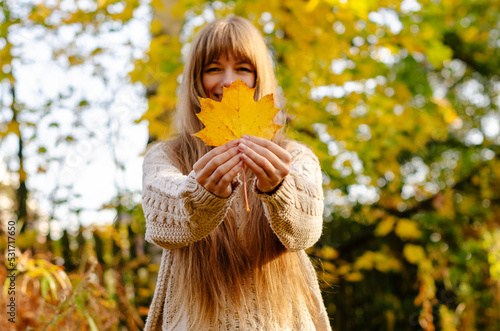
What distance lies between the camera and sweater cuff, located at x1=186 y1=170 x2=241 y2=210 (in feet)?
3.12

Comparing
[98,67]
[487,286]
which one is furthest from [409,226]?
[98,67]

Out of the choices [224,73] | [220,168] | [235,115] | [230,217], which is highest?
[224,73]

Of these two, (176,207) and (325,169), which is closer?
(176,207)

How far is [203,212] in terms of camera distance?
99cm

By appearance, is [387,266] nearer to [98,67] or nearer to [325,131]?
[325,131]

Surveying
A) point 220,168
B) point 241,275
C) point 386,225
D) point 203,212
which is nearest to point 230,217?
point 241,275

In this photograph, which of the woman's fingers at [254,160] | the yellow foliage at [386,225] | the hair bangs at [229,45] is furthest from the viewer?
the yellow foliage at [386,225]

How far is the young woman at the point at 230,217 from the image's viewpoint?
3.13ft

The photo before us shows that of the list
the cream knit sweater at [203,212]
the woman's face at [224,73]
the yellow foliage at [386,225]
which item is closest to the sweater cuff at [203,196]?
the cream knit sweater at [203,212]

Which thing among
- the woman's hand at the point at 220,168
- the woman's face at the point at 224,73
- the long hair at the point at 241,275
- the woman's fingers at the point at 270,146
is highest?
the woman's face at the point at 224,73

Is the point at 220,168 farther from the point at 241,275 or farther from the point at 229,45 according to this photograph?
the point at 229,45

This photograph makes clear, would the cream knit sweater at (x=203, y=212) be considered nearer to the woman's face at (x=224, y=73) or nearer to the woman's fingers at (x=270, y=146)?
the woman's fingers at (x=270, y=146)

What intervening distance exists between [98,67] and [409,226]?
2834 millimetres

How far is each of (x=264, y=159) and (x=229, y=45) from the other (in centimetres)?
60
